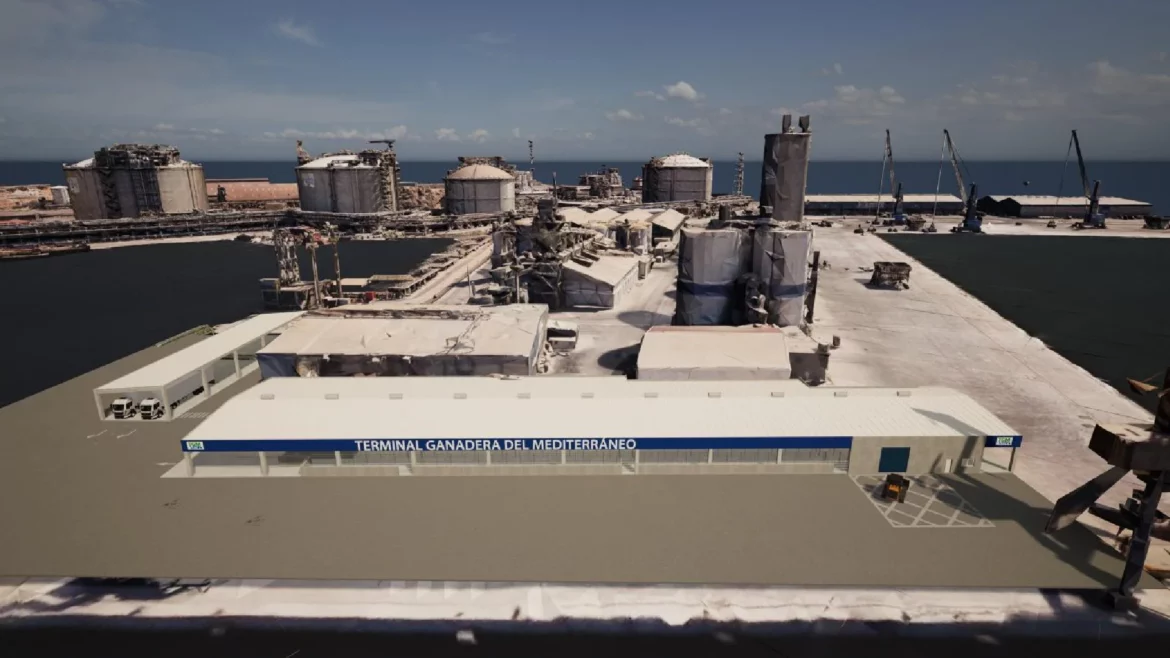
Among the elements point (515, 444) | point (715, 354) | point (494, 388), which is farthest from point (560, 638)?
point (715, 354)

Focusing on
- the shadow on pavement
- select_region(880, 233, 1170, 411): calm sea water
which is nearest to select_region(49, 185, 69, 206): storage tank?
the shadow on pavement

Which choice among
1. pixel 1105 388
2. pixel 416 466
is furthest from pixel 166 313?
pixel 1105 388

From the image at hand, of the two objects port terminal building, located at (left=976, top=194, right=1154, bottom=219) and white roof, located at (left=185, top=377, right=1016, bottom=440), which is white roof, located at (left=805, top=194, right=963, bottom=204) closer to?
port terminal building, located at (left=976, top=194, right=1154, bottom=219)

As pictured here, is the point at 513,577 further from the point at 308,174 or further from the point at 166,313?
the point at 308,174

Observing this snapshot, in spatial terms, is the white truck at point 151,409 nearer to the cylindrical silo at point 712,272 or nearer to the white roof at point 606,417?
the white roof at point 606,417

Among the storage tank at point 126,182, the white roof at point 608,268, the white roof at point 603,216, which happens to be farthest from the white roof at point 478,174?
the white roof at point 608,268
